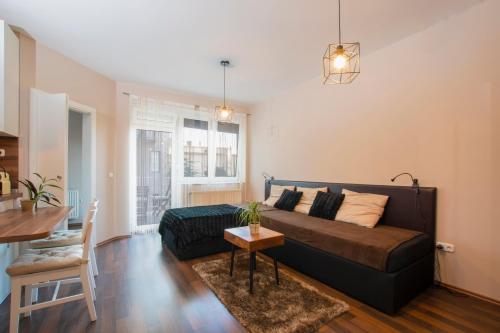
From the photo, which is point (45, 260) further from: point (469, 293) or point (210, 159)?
point (469, 293)

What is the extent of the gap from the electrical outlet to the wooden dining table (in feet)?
11.5

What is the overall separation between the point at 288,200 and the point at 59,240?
3.01m

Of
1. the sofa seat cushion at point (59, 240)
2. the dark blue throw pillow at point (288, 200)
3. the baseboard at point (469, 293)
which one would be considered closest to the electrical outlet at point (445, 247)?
the baseboard at point (469, 293)

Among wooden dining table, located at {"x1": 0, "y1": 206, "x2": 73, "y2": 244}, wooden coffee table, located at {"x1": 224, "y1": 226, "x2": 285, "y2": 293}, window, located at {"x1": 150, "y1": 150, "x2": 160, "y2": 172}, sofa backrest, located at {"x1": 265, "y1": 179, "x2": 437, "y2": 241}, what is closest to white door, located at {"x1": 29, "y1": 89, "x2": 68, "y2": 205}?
wooden dining table, located at {"x1": 0, "y1": 206, "x2": 73, "y2": 244}

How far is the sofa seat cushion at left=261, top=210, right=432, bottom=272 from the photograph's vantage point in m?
2.07

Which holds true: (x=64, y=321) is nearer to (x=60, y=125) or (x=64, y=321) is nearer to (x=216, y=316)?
(x=216, y=316)

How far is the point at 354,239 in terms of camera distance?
2291mm

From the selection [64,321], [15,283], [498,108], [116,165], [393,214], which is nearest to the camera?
[15,283]

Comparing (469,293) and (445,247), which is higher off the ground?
(445,247)

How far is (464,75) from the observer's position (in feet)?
7.78

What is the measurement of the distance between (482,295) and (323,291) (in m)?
1.49

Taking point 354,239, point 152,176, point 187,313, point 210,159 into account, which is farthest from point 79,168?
point 354,239

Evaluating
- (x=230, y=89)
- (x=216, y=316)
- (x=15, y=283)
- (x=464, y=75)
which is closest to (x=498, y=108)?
(x=464, y=75)

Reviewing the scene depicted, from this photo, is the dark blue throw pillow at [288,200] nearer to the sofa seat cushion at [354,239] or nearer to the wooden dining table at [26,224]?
the sofa seat cushion at [354,239]
